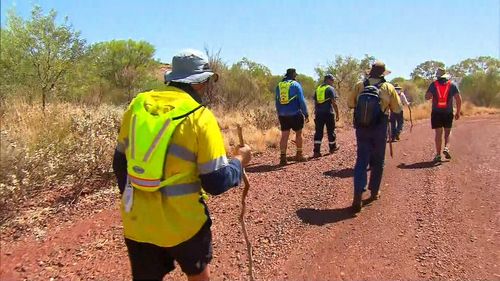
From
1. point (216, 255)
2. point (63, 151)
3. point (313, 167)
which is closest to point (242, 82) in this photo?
point (313, 167)

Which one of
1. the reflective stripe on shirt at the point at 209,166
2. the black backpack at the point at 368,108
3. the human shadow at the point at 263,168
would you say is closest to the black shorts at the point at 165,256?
the reflective stripe on shirt at the point at 209,166

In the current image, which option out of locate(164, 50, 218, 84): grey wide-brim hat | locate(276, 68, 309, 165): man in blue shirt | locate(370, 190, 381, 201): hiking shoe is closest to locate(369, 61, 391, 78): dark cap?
locate(370, 190, 381, 201): hiking shoe

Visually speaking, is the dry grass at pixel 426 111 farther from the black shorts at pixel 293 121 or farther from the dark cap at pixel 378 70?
the dark cap at pixel 378 70

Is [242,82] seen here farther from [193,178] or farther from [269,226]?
[193,178]

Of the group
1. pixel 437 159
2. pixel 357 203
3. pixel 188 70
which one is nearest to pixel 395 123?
pixel 437 159

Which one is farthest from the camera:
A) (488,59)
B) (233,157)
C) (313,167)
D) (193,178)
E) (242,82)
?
(488,59)

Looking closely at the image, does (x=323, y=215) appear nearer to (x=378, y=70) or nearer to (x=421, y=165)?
(x=378, y=70)

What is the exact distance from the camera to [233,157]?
2.76 metres

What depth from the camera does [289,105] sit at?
9.13 meters

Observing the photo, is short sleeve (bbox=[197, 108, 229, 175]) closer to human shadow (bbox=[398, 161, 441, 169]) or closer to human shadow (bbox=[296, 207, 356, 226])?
human shadow (bbox=[296, 207, 356, 226])

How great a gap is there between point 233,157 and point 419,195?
473 cm

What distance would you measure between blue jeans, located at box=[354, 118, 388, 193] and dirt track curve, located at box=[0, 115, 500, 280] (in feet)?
1.41

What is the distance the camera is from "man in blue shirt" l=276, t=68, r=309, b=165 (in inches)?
356

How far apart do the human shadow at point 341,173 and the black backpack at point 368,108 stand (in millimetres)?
1961
